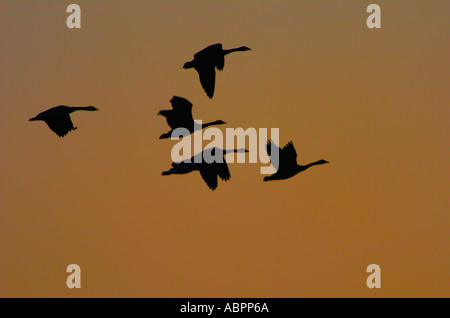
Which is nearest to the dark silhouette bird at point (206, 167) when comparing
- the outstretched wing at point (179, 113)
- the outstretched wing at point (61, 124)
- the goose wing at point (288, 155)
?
the outstretched wing at point (179, 113)

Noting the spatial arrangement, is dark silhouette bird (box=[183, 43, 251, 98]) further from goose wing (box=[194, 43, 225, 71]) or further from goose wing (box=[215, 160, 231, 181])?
goose wing (box=[215, 160, 231, 181])

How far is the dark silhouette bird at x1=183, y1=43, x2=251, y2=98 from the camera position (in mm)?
36844

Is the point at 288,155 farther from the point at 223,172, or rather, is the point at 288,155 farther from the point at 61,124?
the point at 61,124

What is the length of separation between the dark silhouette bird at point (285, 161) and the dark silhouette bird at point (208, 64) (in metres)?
2.48

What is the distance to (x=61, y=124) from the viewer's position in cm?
3703

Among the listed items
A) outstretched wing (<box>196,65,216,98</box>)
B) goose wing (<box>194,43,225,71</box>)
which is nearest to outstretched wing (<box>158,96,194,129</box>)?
outstretched wing (<box>196,65,216,98</box>)

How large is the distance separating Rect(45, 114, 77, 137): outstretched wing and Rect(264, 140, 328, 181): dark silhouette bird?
240 inches

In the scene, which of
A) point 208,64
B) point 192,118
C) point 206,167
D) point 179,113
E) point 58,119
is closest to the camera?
point 208,64

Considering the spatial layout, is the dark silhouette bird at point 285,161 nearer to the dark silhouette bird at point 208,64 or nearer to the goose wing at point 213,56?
the dark silhouette bird at point 208,64

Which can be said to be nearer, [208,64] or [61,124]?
[208,64]

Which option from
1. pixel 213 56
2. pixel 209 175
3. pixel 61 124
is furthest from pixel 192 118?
pixel 61 124

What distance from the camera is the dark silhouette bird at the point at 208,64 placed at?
121 feet

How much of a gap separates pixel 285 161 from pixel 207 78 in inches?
136
